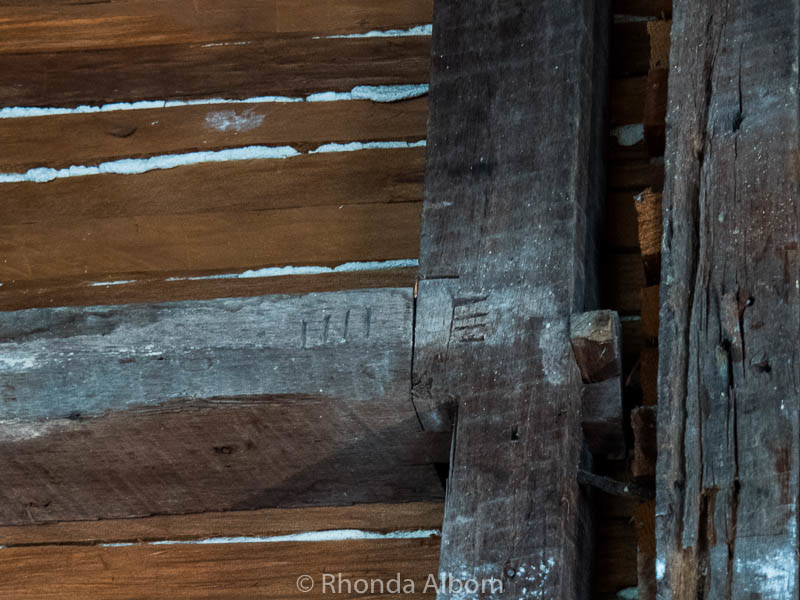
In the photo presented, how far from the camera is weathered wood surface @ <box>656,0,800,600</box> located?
Result: 1318 mm

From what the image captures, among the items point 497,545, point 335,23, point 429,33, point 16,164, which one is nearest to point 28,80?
point 16,164

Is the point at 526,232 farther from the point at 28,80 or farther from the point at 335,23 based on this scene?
the point at 28,80

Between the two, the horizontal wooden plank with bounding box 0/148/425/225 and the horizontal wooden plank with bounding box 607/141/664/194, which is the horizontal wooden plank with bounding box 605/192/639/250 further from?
the horizontal wooden plank with bounding box 0/148/425/225

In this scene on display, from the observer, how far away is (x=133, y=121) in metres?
2.33

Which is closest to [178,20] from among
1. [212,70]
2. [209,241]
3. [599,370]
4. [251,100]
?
[212,70]

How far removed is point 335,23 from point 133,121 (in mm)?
485

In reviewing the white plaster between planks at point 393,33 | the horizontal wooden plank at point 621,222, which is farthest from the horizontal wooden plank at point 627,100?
the white plaster between planks at point 393,33

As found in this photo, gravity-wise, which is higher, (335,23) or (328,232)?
(335,23)

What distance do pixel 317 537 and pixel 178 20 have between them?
118cm

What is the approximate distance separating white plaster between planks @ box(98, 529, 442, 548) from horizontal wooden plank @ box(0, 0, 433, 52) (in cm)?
106

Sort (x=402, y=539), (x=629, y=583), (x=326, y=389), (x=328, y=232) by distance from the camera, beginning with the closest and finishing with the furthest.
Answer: (x=326, y=389)
(x=629, y=583)
(x=402, y=539)
(x=328, y=232)

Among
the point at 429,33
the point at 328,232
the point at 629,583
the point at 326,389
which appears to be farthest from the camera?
the point at 429,33

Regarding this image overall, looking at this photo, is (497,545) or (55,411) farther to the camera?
(55,411)

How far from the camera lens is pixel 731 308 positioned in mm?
1453
